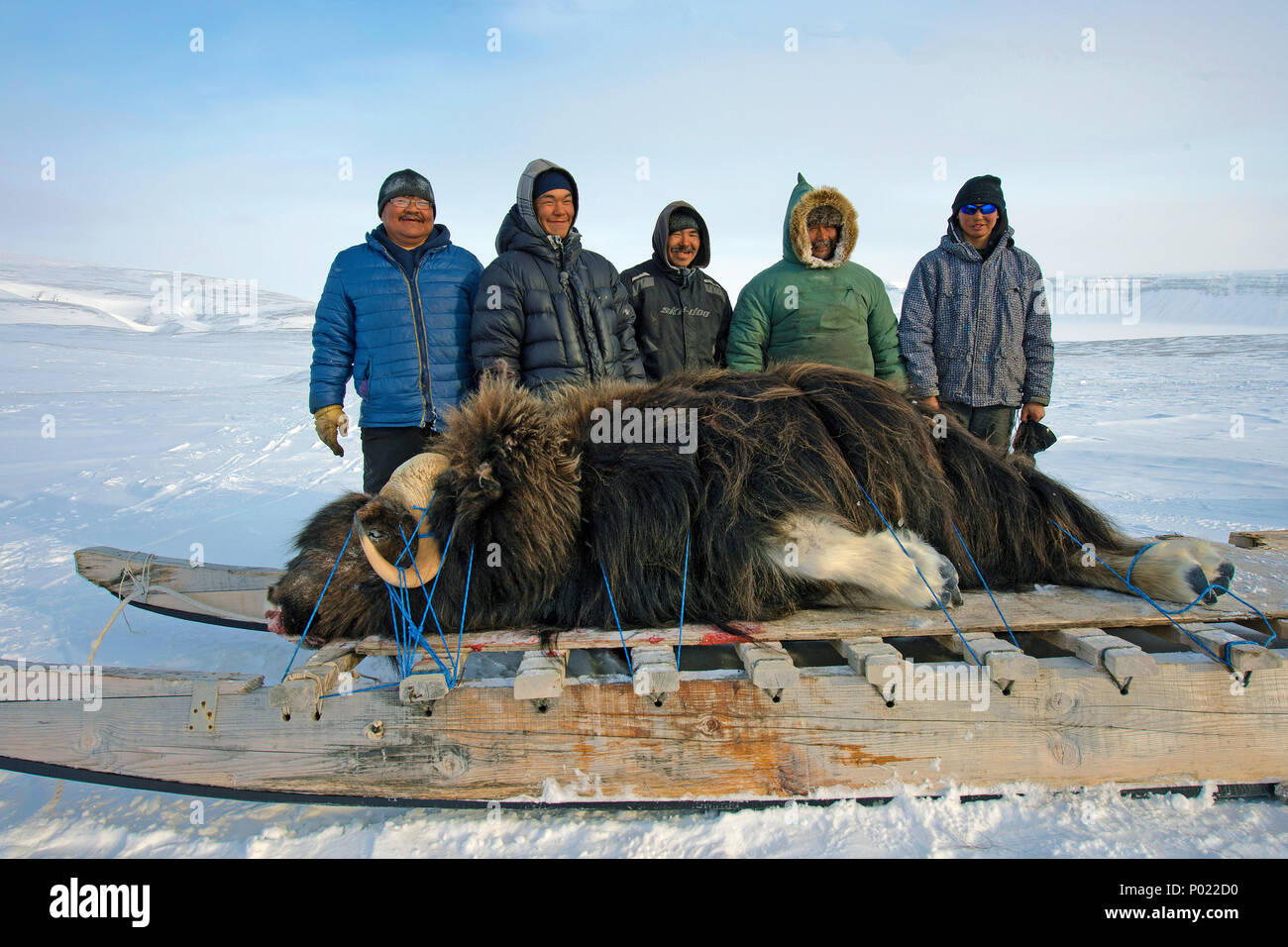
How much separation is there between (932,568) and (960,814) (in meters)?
0.78

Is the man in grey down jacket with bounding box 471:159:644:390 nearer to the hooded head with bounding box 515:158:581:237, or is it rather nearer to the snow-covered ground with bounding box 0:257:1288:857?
the hooded head with bounding box 515:158:581:237

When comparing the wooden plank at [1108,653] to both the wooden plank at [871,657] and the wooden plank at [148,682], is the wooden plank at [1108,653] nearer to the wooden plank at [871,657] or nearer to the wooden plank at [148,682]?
the wooden plank at [871,657]

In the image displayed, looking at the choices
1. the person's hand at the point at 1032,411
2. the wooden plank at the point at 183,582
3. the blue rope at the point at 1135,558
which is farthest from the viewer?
the person's hand at the point at 1032,411

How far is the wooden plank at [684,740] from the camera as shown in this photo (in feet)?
6.80

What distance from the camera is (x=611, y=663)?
2.65 m

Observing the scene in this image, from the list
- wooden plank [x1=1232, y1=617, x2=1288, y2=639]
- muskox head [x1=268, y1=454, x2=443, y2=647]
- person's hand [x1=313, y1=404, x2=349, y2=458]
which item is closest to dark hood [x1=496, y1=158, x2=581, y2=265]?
person's hand [x1=313, y1=404, x2=349, y2=458]

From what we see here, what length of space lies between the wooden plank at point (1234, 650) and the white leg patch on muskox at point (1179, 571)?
23cm

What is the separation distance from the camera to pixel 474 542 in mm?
2506

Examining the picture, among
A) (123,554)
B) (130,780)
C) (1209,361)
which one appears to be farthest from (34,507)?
(1209,361)

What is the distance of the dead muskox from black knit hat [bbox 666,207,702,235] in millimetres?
1813

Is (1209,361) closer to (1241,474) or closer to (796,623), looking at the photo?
(1241,474)

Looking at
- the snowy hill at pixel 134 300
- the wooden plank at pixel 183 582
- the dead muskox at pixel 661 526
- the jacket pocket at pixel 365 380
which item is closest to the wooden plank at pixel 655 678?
the dead muskox at pixel 661 526

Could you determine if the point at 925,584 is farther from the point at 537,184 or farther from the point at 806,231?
the point at 537,184

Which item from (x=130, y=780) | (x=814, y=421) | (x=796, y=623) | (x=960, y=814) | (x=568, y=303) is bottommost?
(x=960, y=814)
